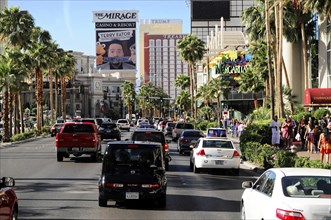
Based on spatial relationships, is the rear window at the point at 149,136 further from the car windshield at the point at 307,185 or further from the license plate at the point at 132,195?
the car windshield at the point at 307,185

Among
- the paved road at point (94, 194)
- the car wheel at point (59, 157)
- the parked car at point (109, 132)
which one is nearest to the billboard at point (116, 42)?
the parked car at point (109, 132)

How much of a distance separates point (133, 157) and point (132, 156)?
0.03 metres

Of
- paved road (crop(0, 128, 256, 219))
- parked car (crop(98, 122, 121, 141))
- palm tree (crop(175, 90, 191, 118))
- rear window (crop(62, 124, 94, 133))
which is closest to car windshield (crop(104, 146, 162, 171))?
paved road (crop(0, 128, 256, 219))

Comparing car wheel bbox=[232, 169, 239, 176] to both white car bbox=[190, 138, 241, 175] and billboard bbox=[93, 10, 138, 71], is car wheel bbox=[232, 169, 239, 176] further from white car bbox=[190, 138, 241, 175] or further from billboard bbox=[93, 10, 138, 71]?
billboard bbox=[93, 10, 138, 71]

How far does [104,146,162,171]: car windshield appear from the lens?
47.3ft

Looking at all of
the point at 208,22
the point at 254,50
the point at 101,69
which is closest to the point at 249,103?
the point at 254,50

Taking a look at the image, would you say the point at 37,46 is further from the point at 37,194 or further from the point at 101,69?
the point at 101,69

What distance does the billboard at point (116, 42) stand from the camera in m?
166

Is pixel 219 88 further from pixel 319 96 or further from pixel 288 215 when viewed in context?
pixel 288 215

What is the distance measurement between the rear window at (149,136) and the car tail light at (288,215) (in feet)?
52.1

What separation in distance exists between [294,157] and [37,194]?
8781 millimetres

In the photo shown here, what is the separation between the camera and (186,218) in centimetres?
1282

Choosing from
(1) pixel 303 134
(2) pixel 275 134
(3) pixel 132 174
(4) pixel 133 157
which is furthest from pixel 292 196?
(1) pixel 303 134

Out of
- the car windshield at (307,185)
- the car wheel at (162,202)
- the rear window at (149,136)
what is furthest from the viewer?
the rear window at (149,136)
